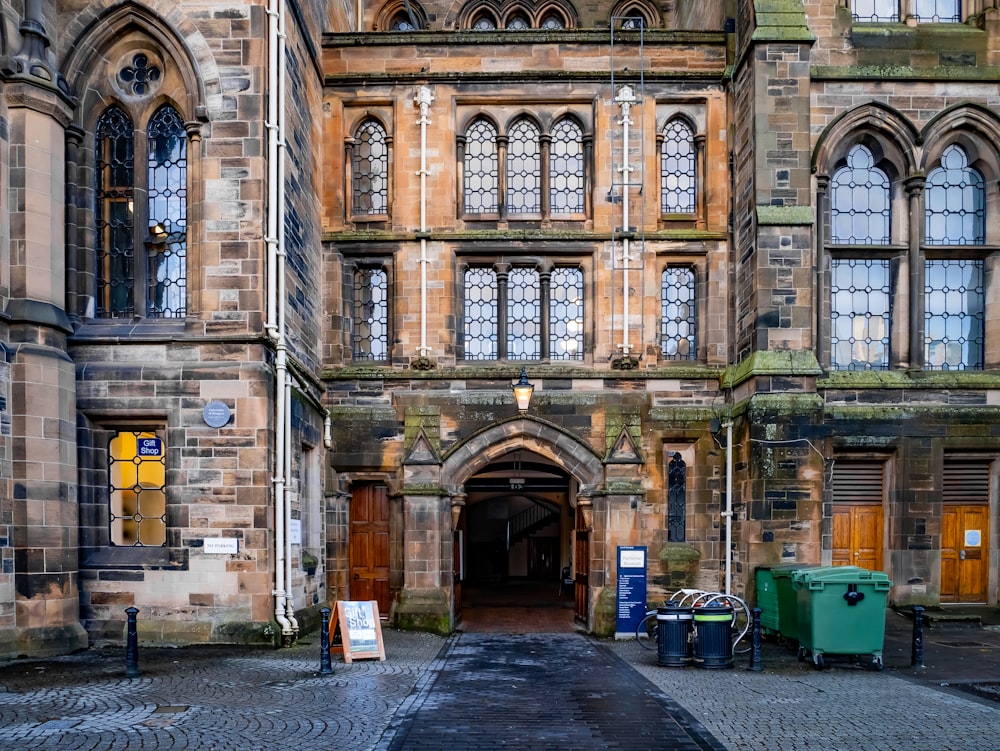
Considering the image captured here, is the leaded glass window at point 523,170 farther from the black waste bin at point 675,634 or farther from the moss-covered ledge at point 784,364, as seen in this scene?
the black waste bin at point 675,634

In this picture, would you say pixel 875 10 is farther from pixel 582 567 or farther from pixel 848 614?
pixel 582 567

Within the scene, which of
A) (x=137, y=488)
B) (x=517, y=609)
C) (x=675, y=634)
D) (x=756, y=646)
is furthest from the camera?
(x=517, y=609)

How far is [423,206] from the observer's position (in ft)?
57.5

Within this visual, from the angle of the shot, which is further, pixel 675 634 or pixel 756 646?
pixel 675 634

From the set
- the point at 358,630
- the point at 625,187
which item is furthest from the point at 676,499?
the point at 358,630

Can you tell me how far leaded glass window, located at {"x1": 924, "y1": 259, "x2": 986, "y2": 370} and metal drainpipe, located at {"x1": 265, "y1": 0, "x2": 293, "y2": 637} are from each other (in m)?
11.7

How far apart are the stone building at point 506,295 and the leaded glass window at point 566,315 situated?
55 mm

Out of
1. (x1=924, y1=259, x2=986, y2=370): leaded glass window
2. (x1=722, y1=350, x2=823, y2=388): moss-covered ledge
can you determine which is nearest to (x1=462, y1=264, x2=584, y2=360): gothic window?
(x1=722, y1=350, x2=823, y2=388): moss-covered ledge

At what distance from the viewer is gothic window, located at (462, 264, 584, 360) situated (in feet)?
58.8

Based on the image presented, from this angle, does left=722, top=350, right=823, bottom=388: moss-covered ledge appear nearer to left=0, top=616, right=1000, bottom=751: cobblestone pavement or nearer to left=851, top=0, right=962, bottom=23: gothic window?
left=0, top=616, right=1000, bottom=751: cobblestone pavement

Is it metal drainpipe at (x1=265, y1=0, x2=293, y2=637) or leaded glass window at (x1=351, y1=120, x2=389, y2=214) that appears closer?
metal drainpipe at (x1=265, y1=0, x2=293, y2=637)

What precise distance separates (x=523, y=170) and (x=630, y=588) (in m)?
8.25

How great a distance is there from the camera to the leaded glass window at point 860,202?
17219 millimetres

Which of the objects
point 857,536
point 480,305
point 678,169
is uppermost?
point 678,169
